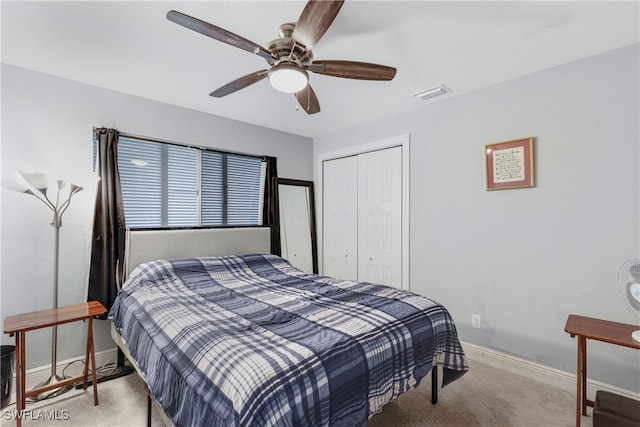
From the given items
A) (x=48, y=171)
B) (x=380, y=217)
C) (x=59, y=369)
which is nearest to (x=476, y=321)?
(x=380, y=217)

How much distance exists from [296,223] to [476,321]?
2416 millimetres

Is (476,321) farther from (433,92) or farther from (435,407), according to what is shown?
(433,92)

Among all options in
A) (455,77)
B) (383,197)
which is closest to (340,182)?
(383,197)

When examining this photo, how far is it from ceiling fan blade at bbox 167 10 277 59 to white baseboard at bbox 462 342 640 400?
296 centimetres

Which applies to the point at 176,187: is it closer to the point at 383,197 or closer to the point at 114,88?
the point at 114,88

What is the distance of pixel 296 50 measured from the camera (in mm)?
1638

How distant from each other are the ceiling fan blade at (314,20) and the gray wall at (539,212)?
1982 millimetres

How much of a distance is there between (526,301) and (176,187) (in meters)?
3.48

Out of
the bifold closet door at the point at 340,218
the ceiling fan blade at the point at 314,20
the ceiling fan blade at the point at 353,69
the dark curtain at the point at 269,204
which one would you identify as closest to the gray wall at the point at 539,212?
the bifold closet door at the point at 340,218

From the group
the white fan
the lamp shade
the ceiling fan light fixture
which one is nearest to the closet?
the white fan

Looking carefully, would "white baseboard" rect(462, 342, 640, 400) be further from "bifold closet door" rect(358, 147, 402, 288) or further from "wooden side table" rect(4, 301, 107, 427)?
A: "wooden side table" rect(4, 301, 107, 427)

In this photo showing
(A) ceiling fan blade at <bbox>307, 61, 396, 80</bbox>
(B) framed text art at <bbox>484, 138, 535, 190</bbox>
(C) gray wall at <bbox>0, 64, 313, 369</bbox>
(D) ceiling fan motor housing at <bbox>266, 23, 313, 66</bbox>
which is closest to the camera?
(D) ceiling fan motor housing at <bbox>266, 23, 313, 66</bbox>

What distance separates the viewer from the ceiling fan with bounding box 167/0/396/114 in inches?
53.5

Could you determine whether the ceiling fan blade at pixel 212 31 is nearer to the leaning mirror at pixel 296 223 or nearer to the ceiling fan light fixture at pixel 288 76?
the ceiling fan light fixture at pixel 288 76
